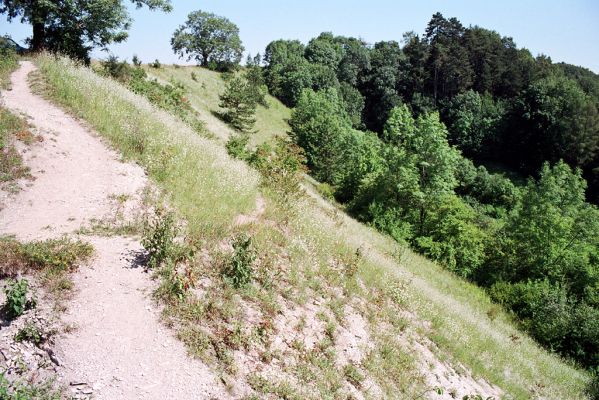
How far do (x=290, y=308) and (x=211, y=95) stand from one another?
164 feet

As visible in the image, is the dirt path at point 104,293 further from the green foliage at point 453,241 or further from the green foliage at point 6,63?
the green foliage at point 453,241

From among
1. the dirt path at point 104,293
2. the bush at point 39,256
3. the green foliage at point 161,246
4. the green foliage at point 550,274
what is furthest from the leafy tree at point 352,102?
the bush at point 39,256

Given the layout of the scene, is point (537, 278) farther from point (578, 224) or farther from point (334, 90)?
point (334, 90)

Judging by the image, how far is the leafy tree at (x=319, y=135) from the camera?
150ft

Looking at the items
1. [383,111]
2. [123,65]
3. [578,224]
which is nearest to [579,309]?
[578,224]

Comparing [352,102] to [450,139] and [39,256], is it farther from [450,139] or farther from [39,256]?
[39,256]

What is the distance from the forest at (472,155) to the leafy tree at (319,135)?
8.3 inches

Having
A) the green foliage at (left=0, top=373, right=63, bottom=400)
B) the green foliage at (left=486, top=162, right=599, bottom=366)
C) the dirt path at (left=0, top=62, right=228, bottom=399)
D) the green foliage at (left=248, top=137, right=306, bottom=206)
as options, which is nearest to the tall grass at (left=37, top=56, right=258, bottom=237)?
the green foliage at (left=248, top=137, right=306, bottom=206)

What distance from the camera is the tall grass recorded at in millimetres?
9742

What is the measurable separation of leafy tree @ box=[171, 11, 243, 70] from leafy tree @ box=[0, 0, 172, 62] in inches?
1847

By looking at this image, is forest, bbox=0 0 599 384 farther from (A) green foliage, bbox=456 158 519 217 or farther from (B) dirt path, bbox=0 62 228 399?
(B) dirt path, bbox=0 62 228 399

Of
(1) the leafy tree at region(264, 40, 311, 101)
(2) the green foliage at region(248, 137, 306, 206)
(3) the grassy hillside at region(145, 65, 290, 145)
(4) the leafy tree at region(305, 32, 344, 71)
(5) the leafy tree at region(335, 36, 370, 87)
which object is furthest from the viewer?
(4) the leafy tree at region(305, 32, 344, 71)

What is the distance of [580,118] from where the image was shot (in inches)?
2292

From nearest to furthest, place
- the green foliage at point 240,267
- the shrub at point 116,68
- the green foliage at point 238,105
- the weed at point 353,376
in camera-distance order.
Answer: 1. the weed at point 353,376
2. the green foliage at point 240,267
3. the shrub at point 116,68
4. the green foliage at point 238,105
